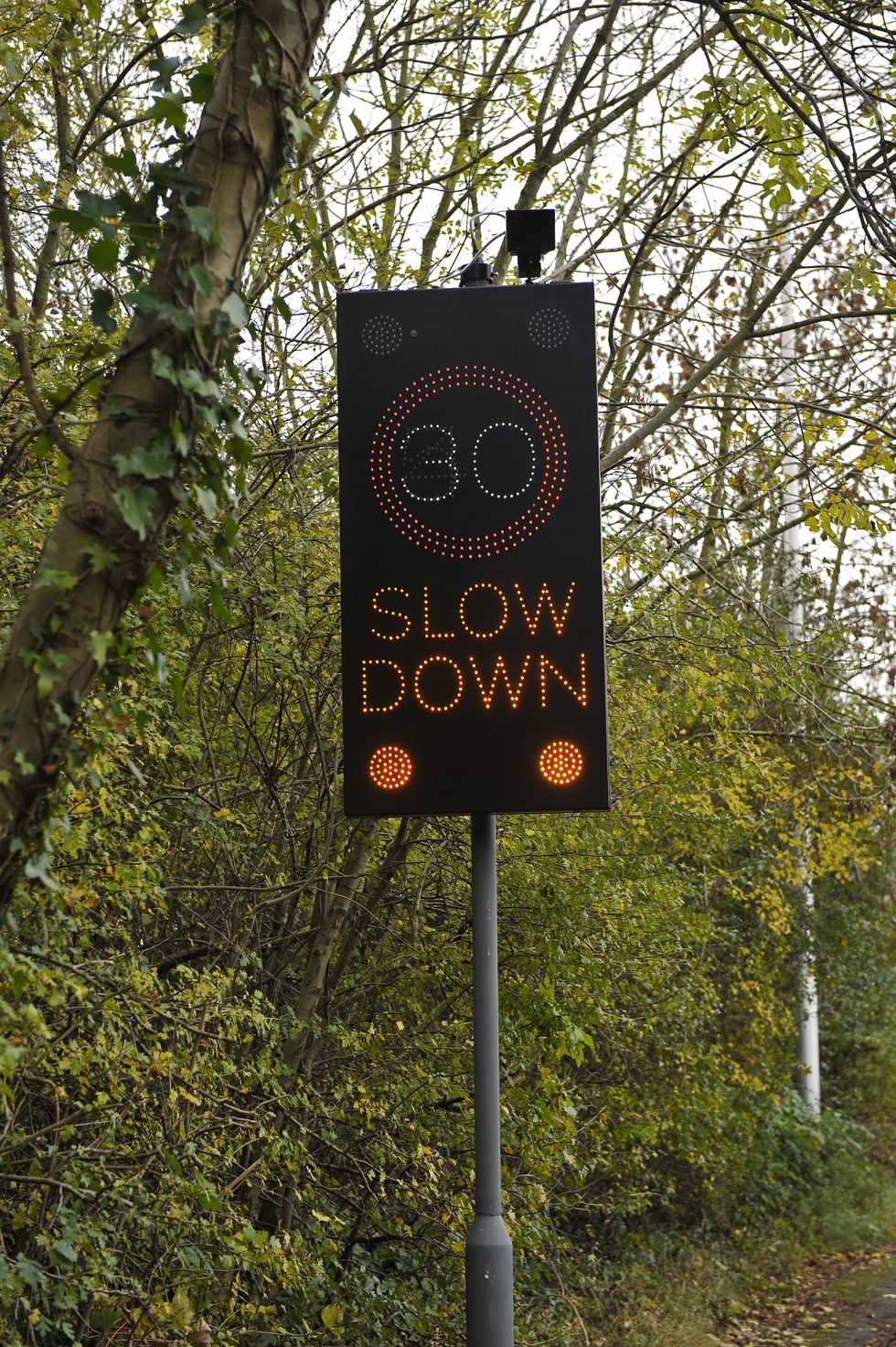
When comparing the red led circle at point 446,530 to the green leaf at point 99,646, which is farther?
the red led circle at point 446,530

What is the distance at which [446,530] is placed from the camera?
3309 mm

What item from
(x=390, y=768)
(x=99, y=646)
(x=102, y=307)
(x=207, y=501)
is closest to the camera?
(x=99, y=646)

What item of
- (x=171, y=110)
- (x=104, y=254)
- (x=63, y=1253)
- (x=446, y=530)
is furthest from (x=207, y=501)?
(x=63, y=1253)

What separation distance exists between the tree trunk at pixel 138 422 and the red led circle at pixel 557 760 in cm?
110

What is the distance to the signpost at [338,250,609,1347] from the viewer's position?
321cm

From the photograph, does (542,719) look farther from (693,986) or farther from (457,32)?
(693,986)

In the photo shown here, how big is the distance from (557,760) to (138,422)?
1248 millimetres

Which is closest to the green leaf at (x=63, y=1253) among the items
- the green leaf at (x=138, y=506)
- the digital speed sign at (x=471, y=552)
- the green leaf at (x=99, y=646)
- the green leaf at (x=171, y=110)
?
the digital speed sign at (x=471, y=552)

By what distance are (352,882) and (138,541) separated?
4.93 meters

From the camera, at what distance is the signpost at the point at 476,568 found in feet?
10.5

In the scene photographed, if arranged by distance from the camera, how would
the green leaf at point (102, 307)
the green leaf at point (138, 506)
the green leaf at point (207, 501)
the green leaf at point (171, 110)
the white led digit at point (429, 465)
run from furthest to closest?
the white led digit at point (429, 465)
the green leaf at point (102, 307)
the green leaf at point (171, 110)
the green leaf at point (207, 501)
the green leaf at point (138, 506)

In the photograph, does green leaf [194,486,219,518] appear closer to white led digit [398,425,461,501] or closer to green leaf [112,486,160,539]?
green leaf [112,486,160,539]

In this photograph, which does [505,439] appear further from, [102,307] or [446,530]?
[102,307]

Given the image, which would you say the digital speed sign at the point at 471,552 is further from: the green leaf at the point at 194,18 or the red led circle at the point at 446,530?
the green leaf at the point at 194,18
